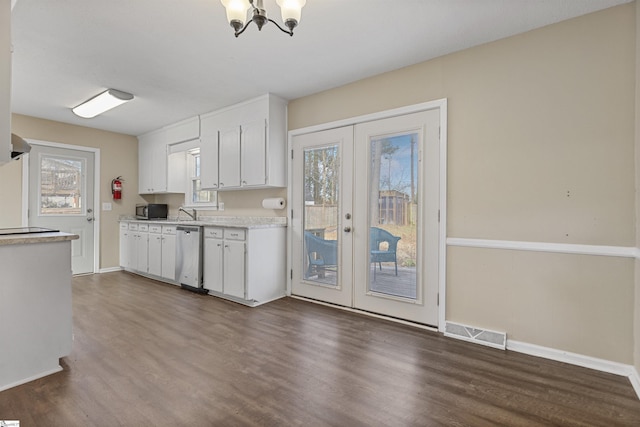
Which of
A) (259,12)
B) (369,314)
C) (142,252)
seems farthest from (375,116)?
(142,252)

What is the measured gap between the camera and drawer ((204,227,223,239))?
13.1 feet

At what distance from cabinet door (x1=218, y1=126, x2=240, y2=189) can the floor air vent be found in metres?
3.01

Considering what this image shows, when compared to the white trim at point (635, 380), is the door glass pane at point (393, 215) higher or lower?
higher

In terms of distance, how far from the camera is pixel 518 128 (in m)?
2.53

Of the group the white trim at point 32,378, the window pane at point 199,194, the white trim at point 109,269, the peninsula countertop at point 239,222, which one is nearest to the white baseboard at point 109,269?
the white trim at point 109,269

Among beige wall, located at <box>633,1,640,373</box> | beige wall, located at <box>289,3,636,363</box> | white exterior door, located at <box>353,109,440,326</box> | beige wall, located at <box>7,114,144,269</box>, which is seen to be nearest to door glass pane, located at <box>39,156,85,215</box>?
beige wall, located at <box>7,114,144,269</box>

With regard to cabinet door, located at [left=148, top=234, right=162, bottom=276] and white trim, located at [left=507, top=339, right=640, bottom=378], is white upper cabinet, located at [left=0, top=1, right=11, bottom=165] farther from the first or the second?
white trim, located at [left=507, top=339, right=640, bottom=378]

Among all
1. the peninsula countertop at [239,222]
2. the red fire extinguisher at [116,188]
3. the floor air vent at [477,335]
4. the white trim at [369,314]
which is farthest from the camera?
the red fire extinguisher at [116,188]

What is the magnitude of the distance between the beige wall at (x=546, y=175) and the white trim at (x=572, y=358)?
0.15 feet

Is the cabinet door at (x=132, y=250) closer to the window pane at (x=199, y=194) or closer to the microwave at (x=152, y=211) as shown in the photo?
the microwave at (x=152, y=211)

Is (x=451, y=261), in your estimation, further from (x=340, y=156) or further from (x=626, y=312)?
(x=340, y=156)

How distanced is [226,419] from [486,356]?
192cm

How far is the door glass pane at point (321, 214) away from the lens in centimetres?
364

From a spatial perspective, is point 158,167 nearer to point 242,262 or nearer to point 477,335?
point 242,262
